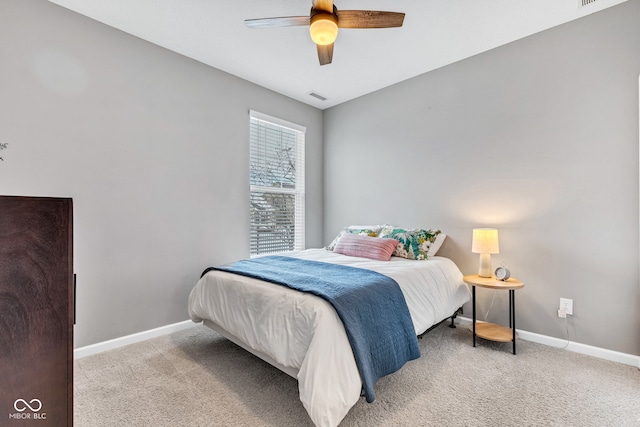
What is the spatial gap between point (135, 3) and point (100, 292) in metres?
2.39

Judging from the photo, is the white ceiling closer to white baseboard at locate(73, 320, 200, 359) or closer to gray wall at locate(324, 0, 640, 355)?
gray wall at locate(324, 0, 640, 355)

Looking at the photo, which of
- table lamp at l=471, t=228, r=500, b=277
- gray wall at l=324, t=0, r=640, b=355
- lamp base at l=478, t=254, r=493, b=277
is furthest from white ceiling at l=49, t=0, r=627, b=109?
lamp base at l=478, t=254, r=493, b=277

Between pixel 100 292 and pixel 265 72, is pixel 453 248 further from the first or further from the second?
pixel 100 292

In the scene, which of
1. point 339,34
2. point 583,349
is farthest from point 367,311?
point 339,34

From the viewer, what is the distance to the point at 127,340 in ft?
8.51

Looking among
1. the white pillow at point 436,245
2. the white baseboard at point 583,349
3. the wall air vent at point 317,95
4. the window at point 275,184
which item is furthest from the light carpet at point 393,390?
the wall air vent at point 317,95

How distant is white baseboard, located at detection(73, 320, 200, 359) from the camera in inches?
93.1

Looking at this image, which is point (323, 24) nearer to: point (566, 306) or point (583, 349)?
point (566, 306)

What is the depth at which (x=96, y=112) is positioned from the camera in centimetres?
247

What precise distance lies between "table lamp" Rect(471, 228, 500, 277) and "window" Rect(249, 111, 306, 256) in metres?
2.34

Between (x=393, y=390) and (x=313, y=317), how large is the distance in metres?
0.85

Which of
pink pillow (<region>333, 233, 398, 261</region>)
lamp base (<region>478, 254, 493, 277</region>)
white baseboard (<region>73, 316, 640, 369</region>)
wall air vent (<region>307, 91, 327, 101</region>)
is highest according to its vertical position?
wall air vent (<region>307, 91, 327, 101</region>)

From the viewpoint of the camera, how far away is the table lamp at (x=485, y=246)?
8.55ft

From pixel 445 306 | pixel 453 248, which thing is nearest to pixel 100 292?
pixel 445 306
